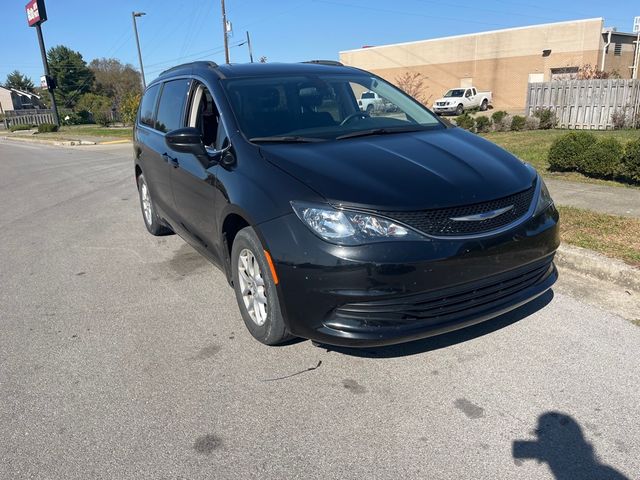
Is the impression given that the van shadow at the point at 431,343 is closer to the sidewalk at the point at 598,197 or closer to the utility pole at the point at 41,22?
the sidewalk at the point at 598,197

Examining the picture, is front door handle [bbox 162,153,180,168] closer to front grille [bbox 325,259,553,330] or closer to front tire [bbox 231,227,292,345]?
front tire [bbox 231,227,292,345]

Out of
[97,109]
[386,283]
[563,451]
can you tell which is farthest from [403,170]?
[97,109]

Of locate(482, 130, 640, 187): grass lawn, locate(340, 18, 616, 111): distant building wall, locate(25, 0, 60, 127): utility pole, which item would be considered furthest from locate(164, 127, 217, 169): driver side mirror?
locate(340, 18, 616, 111): distant building wall

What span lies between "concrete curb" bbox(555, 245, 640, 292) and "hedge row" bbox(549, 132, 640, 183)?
3.32 meters

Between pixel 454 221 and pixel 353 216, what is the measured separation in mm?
563

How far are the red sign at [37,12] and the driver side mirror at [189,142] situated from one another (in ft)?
121

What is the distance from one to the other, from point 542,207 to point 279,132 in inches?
72.5

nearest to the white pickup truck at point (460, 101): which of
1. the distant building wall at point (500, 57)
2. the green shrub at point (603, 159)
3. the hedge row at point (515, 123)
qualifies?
the distant building wall at point (500, 57)

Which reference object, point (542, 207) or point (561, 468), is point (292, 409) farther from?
point (542, 207)

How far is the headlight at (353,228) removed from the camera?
2.77 meters

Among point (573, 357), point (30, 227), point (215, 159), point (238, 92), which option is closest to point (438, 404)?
point (573, 357)

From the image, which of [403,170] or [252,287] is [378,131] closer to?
[403,170]

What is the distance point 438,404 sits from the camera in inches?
113

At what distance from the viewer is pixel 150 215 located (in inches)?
253
